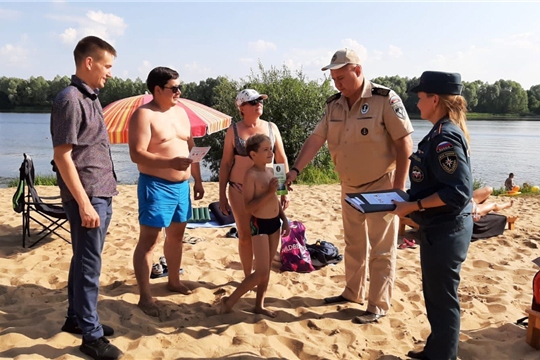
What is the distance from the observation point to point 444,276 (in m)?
2.71

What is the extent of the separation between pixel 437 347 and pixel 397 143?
60.1 inches

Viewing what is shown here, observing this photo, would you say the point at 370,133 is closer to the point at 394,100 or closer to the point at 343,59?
the point at 394,100

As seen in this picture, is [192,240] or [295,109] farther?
[295,109]

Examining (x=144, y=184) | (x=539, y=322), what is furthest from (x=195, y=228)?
(x=539, y=322)

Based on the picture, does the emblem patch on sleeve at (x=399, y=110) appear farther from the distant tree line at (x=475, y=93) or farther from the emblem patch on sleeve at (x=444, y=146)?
the distant tree line at (x=475, y=93)

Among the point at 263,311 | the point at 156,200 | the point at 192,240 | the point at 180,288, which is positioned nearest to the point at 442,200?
the point at 263,311

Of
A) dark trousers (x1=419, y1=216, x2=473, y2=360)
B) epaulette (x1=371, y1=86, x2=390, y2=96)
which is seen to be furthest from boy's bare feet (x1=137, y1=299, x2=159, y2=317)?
epaulette (x1=371, y1=86, x2=390, y2=96)

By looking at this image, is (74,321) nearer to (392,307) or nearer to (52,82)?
(392,307)

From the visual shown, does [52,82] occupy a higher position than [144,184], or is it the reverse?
[52,82]

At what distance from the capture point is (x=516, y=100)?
5384cm

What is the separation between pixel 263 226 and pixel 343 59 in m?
1.46

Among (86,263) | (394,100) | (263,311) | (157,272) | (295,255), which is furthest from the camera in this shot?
(295,255)

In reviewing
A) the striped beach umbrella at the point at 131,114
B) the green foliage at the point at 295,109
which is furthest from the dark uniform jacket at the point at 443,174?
the green foliage at the point at 295,109

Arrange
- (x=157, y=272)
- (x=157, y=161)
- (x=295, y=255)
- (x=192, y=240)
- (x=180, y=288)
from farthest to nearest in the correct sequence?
(x=192, y=240), (x=295, y=255), (x=157, y=272), (x=180, y=288), (x=157, y=161)
